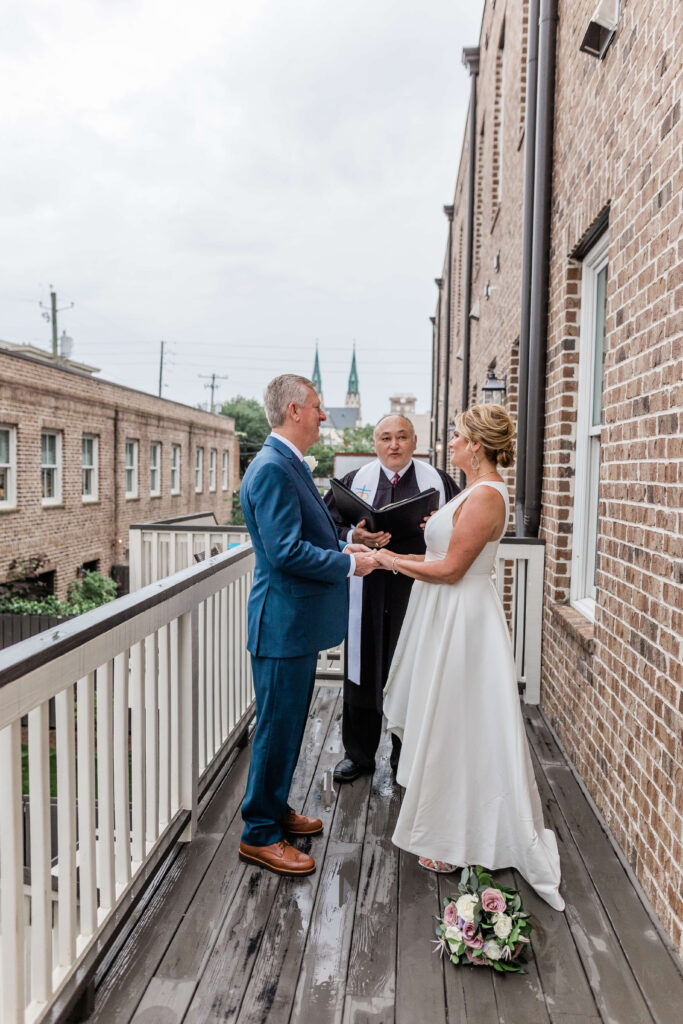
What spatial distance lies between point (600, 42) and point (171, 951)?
406cm

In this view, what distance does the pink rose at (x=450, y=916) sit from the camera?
2.19m

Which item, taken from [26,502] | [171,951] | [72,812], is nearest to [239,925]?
[171,951]

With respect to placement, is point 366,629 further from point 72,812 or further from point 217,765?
point 72,812

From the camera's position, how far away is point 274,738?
2.62 metres

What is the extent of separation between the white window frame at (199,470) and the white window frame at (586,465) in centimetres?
2532

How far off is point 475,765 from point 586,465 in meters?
2.09

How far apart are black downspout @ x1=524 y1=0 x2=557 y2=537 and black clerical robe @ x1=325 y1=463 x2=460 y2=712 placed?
4.39 feet

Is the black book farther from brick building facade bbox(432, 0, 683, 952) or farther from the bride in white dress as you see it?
brick building facade bbox(432, 0, 683, 952)

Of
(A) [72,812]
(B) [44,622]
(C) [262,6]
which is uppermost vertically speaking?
(C) [262,6]

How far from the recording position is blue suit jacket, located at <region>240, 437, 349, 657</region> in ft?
7.99

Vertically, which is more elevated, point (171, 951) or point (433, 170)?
point (433, 170)

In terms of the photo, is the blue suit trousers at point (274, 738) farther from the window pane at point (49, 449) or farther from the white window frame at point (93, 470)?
the white window frame at point (93, 470)

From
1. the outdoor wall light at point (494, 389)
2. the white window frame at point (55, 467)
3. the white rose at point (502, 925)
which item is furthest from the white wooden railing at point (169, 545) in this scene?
the white window frame at point (55, 467)

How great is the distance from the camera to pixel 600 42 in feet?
11.0
